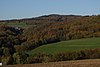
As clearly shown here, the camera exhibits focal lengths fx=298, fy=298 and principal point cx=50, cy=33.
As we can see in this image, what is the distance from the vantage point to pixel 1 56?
5256cm

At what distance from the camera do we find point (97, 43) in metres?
58.5

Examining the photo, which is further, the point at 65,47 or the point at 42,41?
the point at 42,41

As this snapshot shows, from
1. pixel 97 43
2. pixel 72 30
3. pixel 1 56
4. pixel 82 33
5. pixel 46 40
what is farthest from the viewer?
pixel 72 30

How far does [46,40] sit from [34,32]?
16.5m

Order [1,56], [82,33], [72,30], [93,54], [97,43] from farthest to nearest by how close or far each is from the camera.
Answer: [72,30]
[82,33]
[97,43]
[1,56]
[93,54]

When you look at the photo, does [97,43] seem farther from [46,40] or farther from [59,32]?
[59,32]

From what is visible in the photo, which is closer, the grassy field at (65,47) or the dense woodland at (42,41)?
the dense woodland at (42,41)

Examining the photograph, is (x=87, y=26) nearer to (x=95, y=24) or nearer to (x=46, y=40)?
(x=95, y=24)

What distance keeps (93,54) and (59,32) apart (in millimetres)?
31032

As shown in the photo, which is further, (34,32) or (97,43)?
(34,32)

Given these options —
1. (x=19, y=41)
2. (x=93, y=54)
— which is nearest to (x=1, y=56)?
(x=93, y=54)

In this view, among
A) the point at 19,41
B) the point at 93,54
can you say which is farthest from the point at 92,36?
the point at 93,54

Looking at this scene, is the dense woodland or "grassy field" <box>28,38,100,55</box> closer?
the dense woodland

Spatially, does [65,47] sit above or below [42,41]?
above
